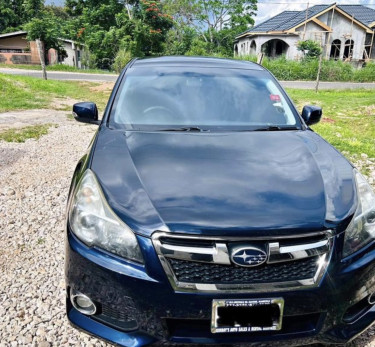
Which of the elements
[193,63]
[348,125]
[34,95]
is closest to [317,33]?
[348,125]

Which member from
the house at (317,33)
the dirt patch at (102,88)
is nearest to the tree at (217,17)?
the house at (317,33)

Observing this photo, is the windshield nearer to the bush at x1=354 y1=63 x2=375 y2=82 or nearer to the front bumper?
the front bumper

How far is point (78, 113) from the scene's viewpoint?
312 cm

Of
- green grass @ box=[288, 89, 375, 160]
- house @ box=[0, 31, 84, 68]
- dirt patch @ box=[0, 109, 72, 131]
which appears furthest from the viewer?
house @ box=[0, 31, 84, 68]

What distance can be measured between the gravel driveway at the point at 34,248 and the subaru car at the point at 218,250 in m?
0.50

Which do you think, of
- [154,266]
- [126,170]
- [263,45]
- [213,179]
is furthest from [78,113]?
[263,45]

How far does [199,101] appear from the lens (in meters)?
2.91

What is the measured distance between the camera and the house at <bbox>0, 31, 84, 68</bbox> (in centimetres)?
3219

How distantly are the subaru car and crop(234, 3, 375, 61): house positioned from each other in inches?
1186

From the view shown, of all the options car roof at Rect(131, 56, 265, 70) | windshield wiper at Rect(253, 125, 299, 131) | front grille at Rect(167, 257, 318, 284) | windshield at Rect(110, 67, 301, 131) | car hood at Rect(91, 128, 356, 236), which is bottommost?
front grille at Rect(167, 257, 318, 284)

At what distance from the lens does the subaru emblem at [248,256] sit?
159 cm

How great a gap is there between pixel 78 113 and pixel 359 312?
2.40 m

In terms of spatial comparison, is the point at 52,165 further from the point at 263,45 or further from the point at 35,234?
the point at 263,45

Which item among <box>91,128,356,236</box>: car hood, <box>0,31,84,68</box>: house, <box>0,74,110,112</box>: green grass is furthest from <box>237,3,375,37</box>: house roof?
<box>91,128,356,236</box>: car hood
